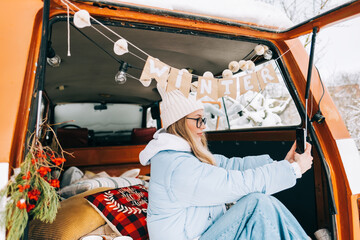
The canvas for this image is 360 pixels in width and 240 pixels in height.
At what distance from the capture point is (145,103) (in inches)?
214

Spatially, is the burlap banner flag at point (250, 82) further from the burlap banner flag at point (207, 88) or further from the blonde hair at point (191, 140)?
the blonde hair at point (191, 140)

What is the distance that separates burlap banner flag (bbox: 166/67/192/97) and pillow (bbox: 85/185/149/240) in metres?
1.14

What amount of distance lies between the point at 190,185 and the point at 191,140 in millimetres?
387

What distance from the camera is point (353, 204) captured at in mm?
1676

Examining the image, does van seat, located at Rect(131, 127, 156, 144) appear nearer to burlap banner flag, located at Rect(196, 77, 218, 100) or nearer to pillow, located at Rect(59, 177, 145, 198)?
pillow, located at Rect(59, 177, 145, 198)

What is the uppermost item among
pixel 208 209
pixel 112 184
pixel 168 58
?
pixel 168 58

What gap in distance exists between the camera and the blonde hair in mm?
1750

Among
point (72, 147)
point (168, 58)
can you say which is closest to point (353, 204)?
point (168, 58)

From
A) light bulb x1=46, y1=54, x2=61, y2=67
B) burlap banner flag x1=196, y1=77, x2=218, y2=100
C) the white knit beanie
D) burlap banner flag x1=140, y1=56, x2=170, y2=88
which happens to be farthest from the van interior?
the white knit beanie

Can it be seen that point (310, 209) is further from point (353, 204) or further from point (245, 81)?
point (245, 81)

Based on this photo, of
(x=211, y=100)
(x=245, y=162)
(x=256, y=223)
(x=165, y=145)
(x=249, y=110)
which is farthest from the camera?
(x=249, y=110)

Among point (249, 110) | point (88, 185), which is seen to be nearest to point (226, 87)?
point (88, 185)

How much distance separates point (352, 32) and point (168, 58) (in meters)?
Result: 5.25

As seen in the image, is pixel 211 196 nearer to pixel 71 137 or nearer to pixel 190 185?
pixel 190 185
